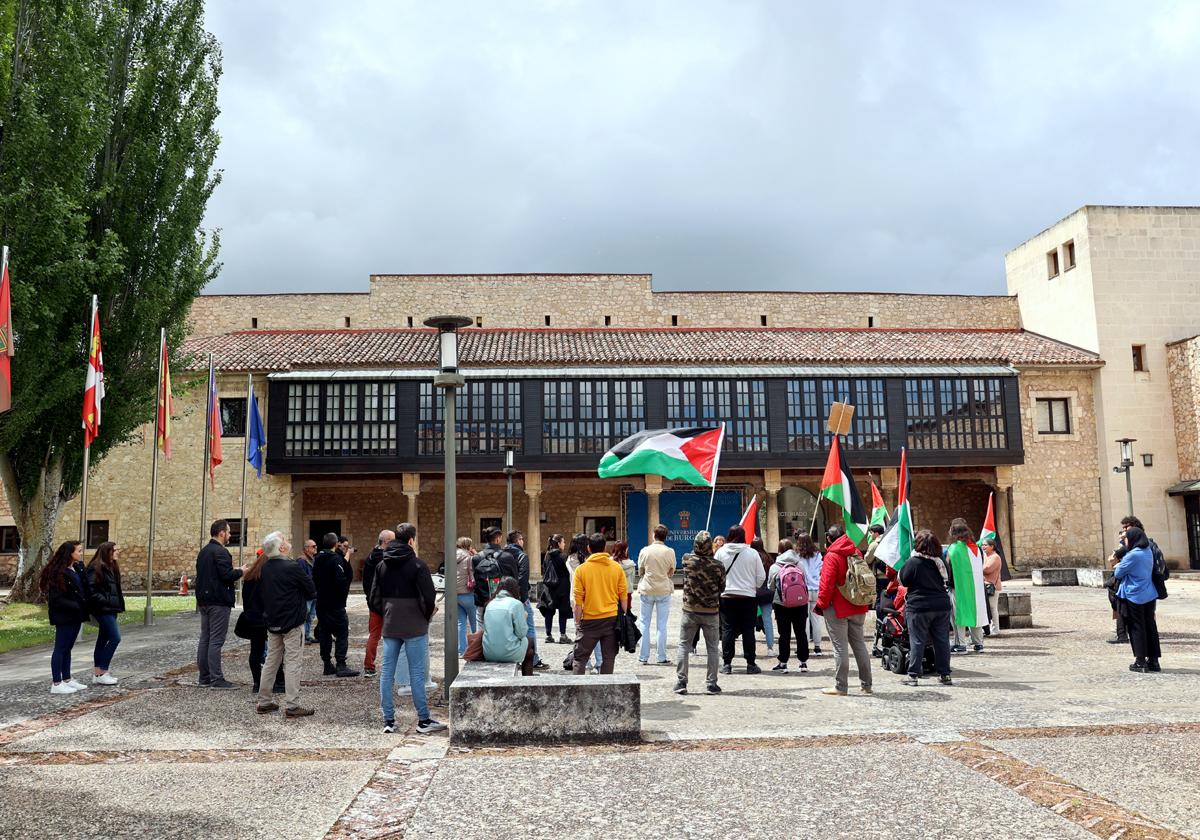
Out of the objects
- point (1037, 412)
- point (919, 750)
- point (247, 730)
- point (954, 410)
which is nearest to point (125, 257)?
point (247, 730)

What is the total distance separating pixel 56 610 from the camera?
27.9 ft

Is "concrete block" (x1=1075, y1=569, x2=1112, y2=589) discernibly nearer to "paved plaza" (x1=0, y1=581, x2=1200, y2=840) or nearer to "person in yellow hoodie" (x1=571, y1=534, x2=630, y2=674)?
"paved plaza" (x1=0, y1=581, x2=1200, y2=840)

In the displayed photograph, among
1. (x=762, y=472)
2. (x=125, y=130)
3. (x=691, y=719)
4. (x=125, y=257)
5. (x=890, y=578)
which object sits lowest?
(x=691, y=719)

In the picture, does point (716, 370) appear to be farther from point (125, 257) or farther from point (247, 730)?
point (247, 730)

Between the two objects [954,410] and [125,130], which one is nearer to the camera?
[125,130]

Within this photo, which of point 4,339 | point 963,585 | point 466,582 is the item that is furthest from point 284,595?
point 963,585

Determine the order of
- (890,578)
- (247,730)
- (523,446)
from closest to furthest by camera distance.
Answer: (247,730) → (890,578) → (523,446)

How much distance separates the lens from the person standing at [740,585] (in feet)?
30.6

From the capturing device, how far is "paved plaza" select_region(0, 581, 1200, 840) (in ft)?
14.9

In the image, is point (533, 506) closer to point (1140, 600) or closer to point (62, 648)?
point (62, 648)

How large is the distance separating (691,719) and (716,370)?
2058 cm

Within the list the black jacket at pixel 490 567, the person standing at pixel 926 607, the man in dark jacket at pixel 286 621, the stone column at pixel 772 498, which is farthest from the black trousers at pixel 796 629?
the stone column at pixel 772 498

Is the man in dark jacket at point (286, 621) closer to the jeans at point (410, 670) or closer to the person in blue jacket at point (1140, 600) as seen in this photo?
the jeans at point (410, 670)

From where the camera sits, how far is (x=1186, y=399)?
2820cm
